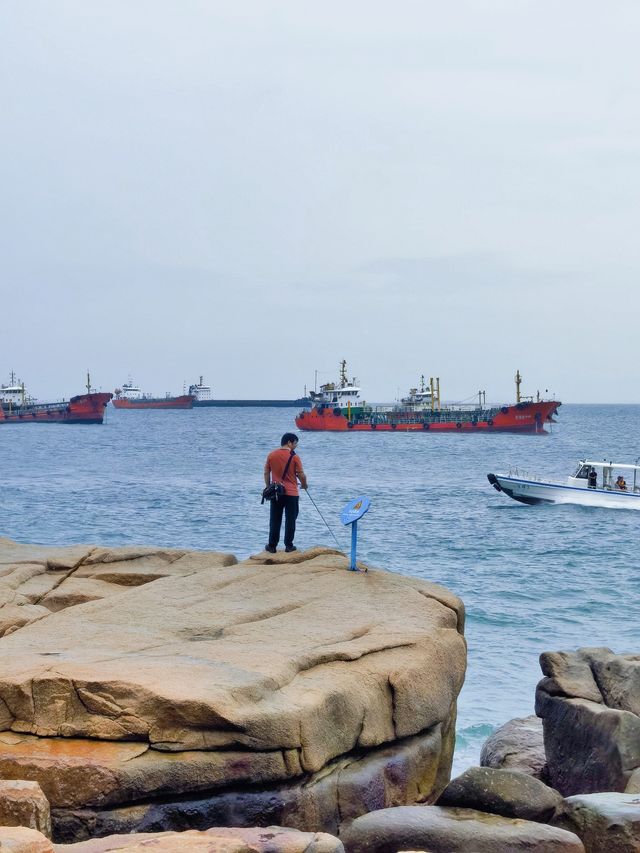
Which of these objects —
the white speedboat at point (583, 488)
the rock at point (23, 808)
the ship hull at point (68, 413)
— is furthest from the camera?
the ship hull at point (68, 413)

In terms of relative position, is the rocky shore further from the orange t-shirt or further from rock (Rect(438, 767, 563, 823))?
the orange t-shirt

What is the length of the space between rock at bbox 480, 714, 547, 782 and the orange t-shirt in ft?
11.3

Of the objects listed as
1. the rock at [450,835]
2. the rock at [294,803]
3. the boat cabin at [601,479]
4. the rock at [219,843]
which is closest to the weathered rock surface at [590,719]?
the rock at [294,803]

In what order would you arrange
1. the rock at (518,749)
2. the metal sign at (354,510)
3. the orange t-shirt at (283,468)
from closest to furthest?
1. the rock at (518,749)
2. the metal sign at (354,510)
3. the orange t-shirt at (283,468)

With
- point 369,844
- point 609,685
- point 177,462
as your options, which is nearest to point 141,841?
point 369,844

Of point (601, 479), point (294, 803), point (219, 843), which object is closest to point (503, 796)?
point (294, 803)

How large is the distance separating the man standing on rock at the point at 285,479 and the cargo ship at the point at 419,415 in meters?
77.3

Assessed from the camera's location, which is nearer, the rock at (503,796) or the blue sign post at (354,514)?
the rock at (503,796)

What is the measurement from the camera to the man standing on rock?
1094 cm

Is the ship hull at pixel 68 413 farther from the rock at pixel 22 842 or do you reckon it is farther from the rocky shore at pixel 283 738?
the rock at pixel 22 842

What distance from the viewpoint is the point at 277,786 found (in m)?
5.78

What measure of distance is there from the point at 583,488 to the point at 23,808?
28.7 meters

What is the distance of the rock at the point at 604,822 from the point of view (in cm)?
543

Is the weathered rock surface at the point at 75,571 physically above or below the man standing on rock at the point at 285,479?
below
